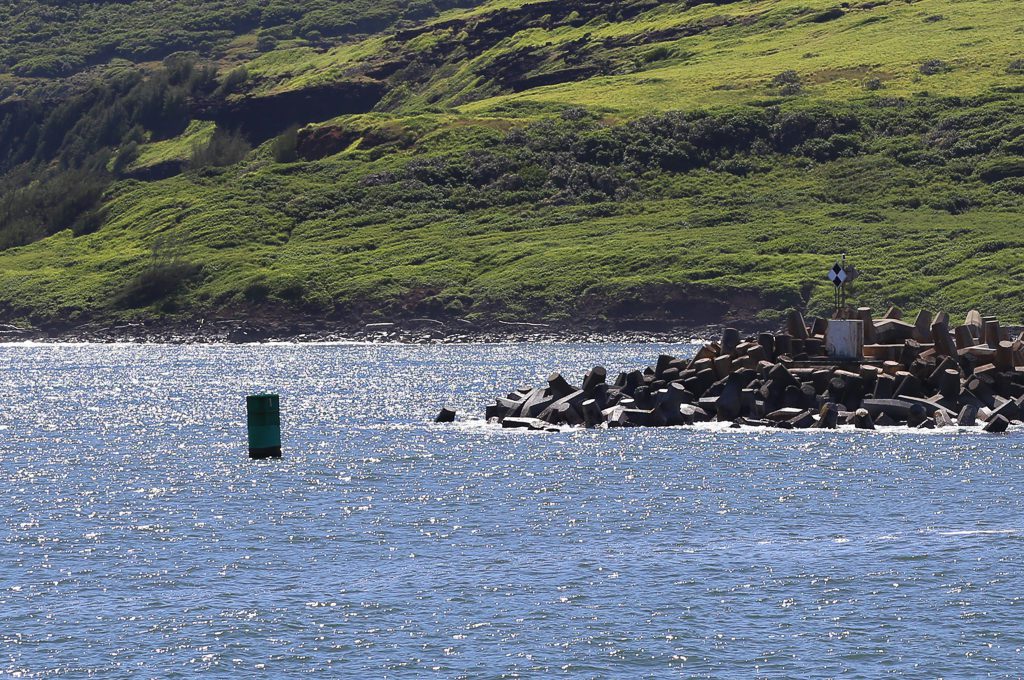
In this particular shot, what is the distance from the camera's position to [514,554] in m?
34.3

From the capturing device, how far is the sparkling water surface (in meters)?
26.0

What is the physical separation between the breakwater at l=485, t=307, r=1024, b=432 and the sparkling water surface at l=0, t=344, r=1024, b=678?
1.90 meters

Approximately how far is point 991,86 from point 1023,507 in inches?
6226

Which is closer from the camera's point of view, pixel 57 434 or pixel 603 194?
pixel 57 434

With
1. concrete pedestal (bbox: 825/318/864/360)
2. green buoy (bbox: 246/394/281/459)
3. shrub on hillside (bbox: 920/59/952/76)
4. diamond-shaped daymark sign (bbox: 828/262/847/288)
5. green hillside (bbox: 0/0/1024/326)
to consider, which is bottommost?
green buoy (bbox: 246/394/281/459)

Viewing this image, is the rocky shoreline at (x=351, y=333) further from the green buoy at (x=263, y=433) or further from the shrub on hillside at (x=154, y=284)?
the green buoy at (x=263, y=433)

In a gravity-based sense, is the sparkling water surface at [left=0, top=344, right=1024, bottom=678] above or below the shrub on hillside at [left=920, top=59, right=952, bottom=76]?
below

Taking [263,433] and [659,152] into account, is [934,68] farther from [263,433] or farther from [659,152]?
[263,433]

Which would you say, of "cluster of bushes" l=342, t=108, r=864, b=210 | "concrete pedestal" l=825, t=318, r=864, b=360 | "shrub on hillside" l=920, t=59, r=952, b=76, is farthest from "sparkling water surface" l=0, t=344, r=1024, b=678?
"shrub on hillside" l=920, t=59, r=952, b=76

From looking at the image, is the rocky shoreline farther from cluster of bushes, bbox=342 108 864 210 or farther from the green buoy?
the green buoy

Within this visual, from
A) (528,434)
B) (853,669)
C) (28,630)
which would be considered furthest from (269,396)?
(853,669)

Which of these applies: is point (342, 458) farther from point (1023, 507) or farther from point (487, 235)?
point (487, 235)

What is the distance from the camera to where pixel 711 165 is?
605ft

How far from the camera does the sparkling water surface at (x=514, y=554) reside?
2603 centimetres
